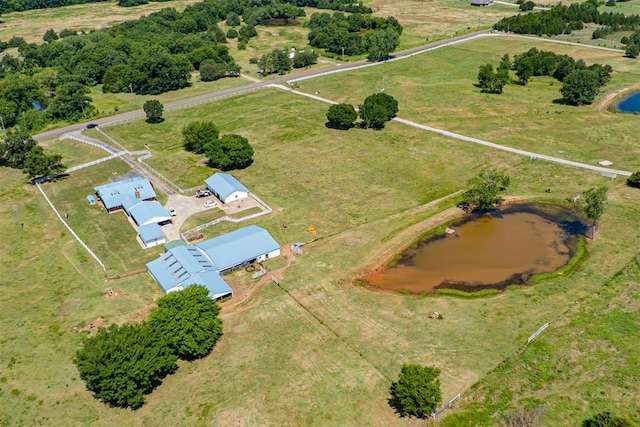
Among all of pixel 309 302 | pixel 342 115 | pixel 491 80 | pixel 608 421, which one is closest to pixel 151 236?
pixel 309 302

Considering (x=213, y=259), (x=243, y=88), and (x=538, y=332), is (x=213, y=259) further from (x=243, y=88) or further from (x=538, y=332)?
(x=243, y=88)

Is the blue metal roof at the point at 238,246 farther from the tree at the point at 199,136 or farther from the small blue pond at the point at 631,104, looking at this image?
the small blue pond at the point at 631,104

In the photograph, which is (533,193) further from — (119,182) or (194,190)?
(119,182)

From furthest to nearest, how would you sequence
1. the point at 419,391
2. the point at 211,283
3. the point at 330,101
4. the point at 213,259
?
the point at 330,101 → the point at 213,259 → the point at 211,283 → the point at 419,391

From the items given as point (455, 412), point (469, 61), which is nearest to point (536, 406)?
point (455, 412)

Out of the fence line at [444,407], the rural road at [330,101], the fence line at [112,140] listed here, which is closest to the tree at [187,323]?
the fence line at [444,407]
